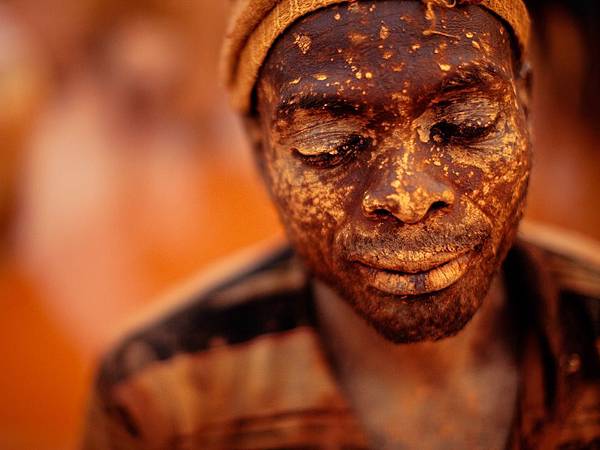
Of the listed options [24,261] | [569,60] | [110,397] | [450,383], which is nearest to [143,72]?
[24,261]

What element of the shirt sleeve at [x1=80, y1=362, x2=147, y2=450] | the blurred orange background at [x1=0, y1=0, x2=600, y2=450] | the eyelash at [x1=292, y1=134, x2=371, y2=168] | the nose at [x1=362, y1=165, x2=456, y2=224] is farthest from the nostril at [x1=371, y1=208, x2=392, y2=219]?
the blurred orange background at [x1=0, y1=0, x2=600, y2=450]

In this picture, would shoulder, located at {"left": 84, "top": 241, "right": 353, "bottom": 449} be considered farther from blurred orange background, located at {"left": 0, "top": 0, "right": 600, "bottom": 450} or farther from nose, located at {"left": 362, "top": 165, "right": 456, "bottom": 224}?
blurred orange background, located at {"left": 0, "top": 0, "right": 600, "bottom": 450}

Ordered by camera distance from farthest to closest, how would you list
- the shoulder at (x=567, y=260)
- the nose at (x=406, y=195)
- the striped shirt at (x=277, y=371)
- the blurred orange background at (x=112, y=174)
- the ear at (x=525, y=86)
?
1. the blurred orange background at (x=112, y=174)
2. the shoulder at (x=567, y=260)
3. the striped shirt at (x=277, y=371)
4. the ear at (x=525, y=86)
5. the nose at (x=406, y=195)

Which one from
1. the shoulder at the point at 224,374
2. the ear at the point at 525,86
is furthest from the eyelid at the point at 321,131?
the shoulder at the point at 224,374

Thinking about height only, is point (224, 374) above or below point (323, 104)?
below

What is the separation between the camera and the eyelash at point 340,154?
1.17 metres

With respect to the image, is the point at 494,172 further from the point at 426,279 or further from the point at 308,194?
the point at 308,194

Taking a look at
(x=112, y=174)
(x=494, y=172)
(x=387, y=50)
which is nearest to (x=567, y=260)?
(x=494, y=172)

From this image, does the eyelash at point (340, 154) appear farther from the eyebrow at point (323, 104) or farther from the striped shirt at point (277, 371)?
the striped shirt at point (277, 371)

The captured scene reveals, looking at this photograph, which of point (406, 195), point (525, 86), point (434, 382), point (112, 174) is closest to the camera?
point (406, 195)

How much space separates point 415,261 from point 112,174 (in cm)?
373

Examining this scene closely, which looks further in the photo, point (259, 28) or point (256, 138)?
point (256, 138)

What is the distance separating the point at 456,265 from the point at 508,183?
0.56ft

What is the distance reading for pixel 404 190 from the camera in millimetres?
1107
